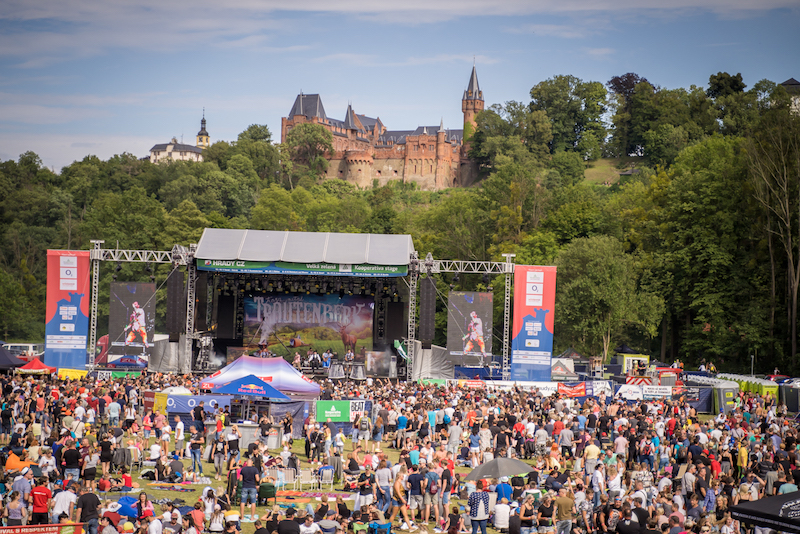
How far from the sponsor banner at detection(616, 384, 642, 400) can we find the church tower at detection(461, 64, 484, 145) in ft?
308

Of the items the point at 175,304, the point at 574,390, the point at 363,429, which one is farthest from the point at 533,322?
the point at 175,304

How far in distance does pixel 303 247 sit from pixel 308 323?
405 cm

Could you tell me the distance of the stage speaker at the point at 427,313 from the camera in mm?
28859

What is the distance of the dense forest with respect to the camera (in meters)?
35.3

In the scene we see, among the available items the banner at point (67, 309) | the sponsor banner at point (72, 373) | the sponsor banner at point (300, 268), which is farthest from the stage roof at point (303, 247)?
the sponsor banner at point (72, 373)

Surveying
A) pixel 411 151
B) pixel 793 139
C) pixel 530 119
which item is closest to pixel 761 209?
pixel 793 139

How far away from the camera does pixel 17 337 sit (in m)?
52.5

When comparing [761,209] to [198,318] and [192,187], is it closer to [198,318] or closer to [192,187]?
[198,318]

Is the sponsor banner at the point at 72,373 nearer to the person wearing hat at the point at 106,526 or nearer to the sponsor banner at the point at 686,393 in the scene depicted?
the person wearing hat at the point at 106,526

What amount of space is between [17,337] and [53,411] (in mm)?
39611

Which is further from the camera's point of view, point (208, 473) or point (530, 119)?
point (530, 119)

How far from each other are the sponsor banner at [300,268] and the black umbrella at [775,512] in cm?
2126

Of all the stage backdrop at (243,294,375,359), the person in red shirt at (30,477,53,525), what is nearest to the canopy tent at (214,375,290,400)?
the person in red shirt at (30,477,53,525)

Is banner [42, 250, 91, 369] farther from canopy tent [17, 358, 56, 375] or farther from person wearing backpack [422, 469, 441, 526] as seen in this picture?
person wearing backpack [422, 469, 441, 526]
